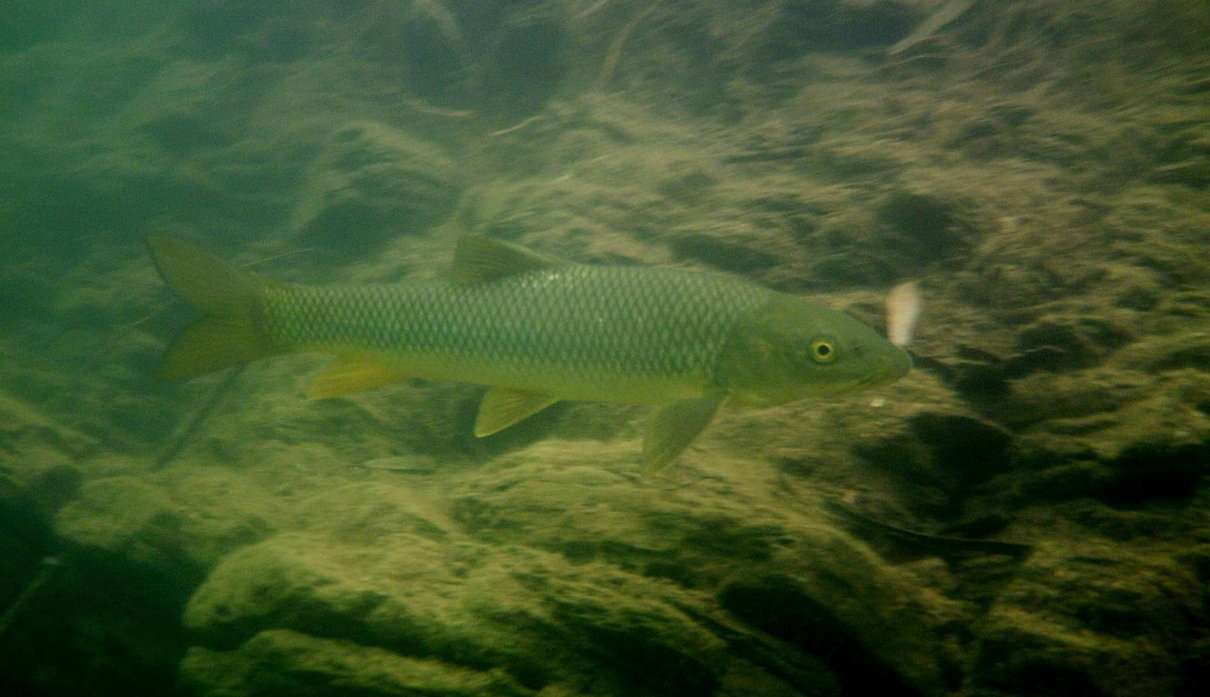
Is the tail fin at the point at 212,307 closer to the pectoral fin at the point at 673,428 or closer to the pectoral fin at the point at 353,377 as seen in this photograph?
the pectoral fin at the point at 353,377

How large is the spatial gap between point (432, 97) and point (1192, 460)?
12.8 meters

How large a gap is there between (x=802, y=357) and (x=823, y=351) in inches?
4.0

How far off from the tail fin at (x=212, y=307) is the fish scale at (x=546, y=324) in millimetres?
102

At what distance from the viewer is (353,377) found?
3.60 meters

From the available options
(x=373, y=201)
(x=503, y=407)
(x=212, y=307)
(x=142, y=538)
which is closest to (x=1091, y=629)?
(x=503, y=407)

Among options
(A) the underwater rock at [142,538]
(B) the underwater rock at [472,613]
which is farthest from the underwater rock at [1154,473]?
(A) the underwater rock at [142,538]

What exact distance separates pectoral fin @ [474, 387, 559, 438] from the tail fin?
4.41 ft

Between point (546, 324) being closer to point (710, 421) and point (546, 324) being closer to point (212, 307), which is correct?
point (710, 421)

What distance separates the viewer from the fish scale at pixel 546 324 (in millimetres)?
3145

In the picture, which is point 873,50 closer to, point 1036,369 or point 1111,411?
point 1036,369

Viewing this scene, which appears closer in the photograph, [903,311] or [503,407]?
[503,407]

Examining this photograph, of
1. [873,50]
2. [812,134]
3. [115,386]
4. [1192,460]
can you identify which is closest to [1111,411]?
[1192,460]

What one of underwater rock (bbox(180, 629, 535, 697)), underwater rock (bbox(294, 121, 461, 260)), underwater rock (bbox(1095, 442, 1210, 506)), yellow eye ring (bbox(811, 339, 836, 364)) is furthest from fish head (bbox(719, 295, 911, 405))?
underwater rock (bbox(294, 121, 461, 260))

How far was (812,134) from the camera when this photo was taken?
7.67 m
